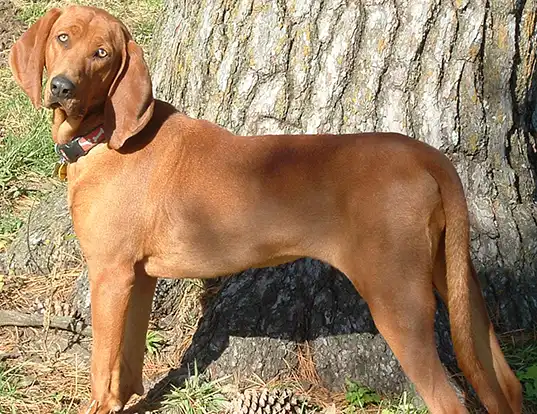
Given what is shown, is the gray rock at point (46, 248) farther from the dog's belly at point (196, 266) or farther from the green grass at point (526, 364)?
the green grass at point (526, 364)

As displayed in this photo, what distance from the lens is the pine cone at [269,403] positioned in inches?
172

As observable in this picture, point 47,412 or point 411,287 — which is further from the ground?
point 411,287

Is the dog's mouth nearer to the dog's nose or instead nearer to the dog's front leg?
the dog's nose

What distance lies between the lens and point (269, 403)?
14.4ft

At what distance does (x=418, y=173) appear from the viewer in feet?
12.1

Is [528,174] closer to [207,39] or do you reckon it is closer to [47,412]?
[207,39]

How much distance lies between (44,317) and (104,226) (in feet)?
4.58

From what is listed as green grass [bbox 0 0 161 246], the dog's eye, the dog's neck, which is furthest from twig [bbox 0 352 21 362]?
the dog's eye

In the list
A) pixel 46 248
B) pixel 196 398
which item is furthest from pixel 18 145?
pixel 196 398

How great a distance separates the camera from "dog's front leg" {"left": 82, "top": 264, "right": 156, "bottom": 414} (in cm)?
398

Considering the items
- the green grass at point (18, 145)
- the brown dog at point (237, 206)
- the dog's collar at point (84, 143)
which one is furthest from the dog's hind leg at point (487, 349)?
the green grass at point (18, 145)

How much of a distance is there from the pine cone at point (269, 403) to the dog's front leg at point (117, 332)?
57cm

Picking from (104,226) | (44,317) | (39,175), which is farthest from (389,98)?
(39,175)

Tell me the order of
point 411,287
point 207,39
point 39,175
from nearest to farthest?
point 411,287 < point 207,39 < point 39,175
